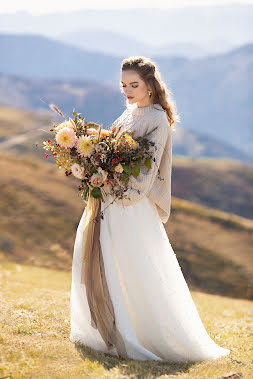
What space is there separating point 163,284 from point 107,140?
103 inches

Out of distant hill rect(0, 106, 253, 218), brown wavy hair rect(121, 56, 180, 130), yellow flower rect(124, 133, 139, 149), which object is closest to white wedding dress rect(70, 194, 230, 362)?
yellow flower rect(124, 133, 139, 149)

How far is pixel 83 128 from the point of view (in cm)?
760

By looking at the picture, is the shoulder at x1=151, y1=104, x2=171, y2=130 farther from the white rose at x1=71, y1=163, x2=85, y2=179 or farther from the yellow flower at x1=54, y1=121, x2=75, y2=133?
the white rose at x1=71, y1=163, x2=85, y2=179

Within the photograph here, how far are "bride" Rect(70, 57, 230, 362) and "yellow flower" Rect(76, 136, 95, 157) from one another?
673mm

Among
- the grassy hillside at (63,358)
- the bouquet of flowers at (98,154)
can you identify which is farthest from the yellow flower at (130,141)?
the grassy hillside at (63,358)

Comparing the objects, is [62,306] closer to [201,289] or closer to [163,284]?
[163,284]

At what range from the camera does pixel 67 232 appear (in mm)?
36625

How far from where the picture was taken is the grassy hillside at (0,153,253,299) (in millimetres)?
32625

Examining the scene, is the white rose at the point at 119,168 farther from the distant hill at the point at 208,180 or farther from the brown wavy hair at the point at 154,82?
the distant hill at the point at 208,180

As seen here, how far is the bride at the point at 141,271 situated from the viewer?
771 cm

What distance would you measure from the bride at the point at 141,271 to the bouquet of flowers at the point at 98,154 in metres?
0.22

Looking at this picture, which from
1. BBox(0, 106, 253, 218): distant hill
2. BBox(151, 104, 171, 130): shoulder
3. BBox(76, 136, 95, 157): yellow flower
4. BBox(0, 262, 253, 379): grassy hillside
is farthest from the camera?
BBox(0, 106, 253, 218): distant hill

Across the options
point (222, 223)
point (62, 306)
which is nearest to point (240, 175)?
point (222, 223)

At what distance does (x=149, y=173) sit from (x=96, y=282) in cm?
204
